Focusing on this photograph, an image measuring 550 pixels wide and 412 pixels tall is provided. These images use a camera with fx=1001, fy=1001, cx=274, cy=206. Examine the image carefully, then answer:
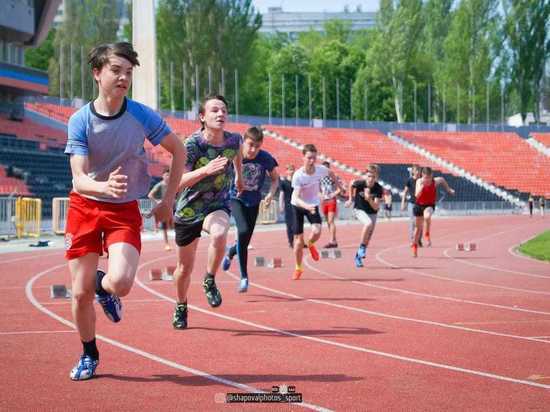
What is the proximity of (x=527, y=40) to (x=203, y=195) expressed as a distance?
80.2 meters

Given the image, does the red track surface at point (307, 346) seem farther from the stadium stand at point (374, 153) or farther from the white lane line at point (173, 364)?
the stadium stand at point (374, 153)

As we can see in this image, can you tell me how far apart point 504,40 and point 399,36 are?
909 cm

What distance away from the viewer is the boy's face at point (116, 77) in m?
6.43

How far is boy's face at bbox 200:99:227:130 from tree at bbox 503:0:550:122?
79.7 meters

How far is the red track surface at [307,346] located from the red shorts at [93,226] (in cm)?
Answer: 92

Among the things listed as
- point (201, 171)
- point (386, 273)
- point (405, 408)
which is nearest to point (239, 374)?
point (405, 408)

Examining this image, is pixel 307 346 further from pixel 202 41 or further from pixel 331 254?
pixel 202 41

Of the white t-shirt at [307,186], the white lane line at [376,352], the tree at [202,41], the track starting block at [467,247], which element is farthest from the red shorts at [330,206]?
the tree at [202,41]

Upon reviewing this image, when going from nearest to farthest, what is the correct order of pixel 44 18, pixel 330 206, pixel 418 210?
1. pixel 418 210
2. pixel 330 206
3. pixel 44 18

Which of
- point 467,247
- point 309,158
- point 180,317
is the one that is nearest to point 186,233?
point 180,317

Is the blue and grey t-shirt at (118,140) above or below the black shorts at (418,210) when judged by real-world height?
above

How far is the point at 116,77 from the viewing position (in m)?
6.43

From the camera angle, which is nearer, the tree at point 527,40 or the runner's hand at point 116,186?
the runner's hand at point 116,186

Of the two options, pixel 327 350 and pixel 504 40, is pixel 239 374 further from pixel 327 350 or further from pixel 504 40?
pixel 504 40
